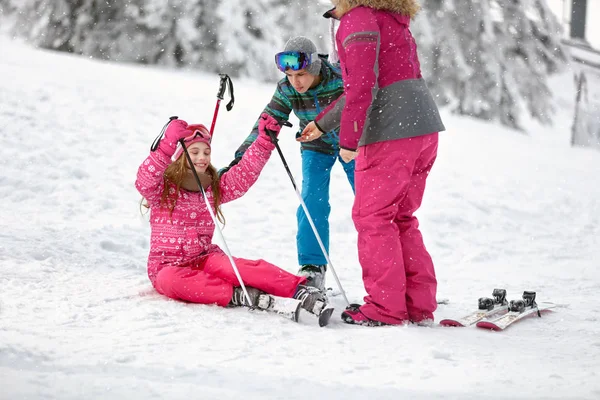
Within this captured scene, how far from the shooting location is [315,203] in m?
4.69

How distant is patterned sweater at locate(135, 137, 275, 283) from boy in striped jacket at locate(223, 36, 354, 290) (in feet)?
0.71

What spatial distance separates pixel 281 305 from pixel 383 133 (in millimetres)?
1091

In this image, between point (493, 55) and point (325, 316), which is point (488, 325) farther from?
point (493, 55)

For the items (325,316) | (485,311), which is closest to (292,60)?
(325,316)

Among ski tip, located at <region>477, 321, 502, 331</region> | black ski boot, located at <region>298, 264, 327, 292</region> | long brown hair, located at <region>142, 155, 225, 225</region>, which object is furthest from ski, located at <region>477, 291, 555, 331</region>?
long brown hair, located at <region>142, 155, 225, 225</region>

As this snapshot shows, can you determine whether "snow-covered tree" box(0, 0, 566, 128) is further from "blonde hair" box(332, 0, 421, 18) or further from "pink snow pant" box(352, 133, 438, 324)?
"pink snow pant" box(352, 133, 438, 324)

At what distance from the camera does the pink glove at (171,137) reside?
→ 4099 millimetres

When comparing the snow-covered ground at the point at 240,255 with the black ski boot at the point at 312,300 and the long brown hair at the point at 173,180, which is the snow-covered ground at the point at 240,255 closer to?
the black ski boot at the point at 312,300

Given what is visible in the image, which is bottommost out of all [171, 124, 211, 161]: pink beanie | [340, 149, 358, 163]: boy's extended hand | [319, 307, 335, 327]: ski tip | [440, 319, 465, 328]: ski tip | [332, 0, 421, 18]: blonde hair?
[440, 319, 465, 328]: ski tip

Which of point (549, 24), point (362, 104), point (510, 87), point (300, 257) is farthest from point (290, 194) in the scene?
point (549, 24)

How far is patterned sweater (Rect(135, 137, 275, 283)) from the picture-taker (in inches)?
163

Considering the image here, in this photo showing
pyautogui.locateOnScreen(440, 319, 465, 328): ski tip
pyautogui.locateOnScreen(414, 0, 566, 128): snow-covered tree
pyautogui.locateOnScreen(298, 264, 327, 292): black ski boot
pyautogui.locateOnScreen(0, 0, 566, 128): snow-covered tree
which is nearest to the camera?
pyautogui.locateOnScreen(440, 319, 465, 328): ski tip

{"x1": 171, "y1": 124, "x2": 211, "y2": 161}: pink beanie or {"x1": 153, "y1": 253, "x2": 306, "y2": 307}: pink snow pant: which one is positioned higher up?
{"x1": 171, "y1": 124, "x2": 211, "y2": 161}: pink beanie

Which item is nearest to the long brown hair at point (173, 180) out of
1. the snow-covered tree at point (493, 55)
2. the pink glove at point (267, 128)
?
the pink glove at point (267, 128)
